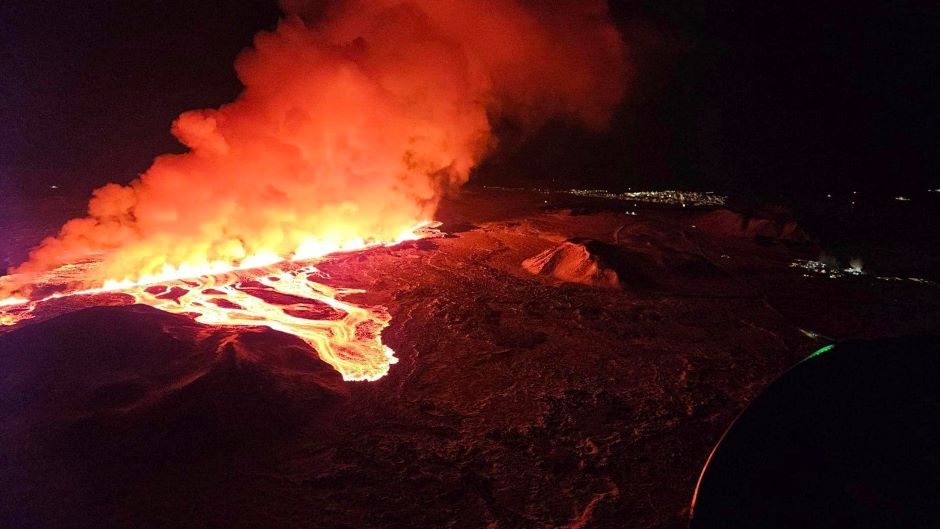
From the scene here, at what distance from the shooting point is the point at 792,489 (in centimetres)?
174

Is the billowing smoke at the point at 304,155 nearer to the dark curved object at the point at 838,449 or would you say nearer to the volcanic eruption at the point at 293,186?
the volcanic eruption at the point at 293,186

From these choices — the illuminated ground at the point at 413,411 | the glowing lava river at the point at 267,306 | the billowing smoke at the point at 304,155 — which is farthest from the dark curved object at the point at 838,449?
the billowing smoke at the point at 304,155

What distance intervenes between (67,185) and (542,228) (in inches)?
874

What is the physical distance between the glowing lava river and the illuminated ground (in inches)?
12.5

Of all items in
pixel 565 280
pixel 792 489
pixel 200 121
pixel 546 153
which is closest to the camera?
pixel 792 489

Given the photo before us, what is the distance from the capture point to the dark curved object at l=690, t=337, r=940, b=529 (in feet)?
5.49

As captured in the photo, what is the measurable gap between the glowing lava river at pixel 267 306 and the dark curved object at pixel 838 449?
183 inches

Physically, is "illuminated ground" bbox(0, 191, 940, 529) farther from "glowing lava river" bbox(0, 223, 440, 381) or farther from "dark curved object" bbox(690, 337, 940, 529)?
"dark curved object" bbox(690, 337, 940, 529)

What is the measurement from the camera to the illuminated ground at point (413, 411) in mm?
3799

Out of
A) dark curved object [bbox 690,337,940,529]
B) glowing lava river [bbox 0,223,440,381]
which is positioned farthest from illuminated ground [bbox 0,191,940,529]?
dark curved object [bbox 690,337,940,529]

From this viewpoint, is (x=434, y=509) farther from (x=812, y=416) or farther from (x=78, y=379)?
(x=78, y=379)

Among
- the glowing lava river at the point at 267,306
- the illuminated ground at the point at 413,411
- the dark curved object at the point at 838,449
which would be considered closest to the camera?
the dark curved object at the point at 838,449

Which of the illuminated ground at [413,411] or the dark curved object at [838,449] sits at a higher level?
the dark curved object at [838,449]

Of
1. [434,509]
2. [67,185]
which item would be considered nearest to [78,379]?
[434,509]
